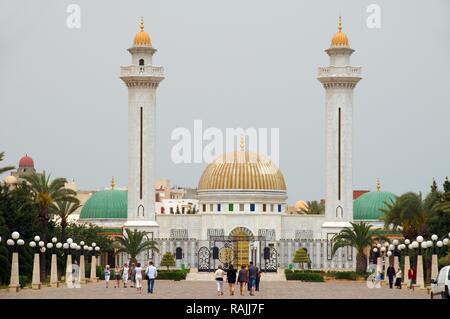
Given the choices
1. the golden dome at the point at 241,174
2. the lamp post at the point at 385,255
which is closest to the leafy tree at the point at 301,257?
the golden dome at the point at 241,174

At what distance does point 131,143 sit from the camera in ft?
334

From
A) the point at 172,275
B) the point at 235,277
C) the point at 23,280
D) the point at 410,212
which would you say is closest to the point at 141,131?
the point at 172,275

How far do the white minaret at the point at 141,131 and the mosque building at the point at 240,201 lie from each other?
0.07 meters

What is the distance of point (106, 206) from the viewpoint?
119m

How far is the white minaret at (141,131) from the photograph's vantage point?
332 feet

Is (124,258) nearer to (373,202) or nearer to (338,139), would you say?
(338,139)

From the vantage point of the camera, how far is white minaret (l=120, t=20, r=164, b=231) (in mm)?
101125

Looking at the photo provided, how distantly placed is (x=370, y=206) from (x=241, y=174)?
11.8 metres

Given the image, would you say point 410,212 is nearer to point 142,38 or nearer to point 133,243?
point 133,243

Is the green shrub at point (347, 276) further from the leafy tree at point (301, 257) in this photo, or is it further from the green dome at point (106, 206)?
the green dome at point (106, 206)

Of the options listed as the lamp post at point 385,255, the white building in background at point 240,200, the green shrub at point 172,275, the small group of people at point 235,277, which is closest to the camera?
the small group of people at point 235,277

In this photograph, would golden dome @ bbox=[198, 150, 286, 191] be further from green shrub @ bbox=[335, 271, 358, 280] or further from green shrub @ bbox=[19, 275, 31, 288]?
green shrub @ bbox=[19, 275, 31, 288]

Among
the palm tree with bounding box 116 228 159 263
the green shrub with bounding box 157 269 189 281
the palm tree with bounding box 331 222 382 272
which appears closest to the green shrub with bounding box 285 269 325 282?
the palm tree with bounding box 331 222 382 272
